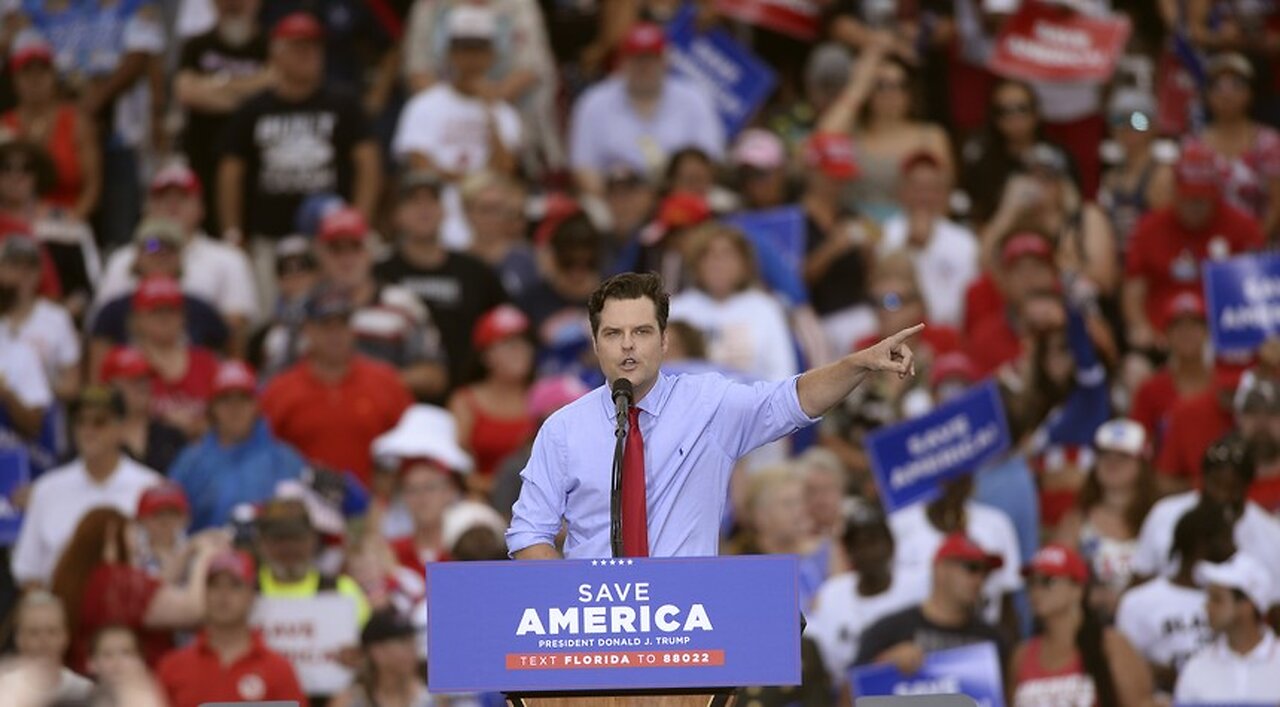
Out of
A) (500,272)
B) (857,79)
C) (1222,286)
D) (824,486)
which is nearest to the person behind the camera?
(824,486)

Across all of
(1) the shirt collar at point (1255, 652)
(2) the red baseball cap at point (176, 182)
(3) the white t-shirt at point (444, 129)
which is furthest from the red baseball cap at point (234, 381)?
(1) the shirt collar at point (1255, 652)

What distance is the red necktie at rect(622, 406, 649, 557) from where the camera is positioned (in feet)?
23.0

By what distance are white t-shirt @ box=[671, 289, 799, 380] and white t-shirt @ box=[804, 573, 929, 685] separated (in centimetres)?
157

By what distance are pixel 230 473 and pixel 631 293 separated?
570 cm

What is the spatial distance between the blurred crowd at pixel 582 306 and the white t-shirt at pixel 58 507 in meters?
0.02

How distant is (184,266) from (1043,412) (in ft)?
13.8

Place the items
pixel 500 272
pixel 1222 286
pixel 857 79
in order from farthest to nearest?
pixel 857 79
pixel 500 272
pixel 1222 286

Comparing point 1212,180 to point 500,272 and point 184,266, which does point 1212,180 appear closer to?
point 500,272

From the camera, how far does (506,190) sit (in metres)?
14.5

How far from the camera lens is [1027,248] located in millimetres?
13820

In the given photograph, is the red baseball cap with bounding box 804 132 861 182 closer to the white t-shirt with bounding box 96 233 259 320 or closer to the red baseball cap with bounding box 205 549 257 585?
the white t-shirt with bounding box 96 233 259 320

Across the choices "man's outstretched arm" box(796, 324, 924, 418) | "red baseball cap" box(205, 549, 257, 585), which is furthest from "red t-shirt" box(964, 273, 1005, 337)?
"man's outstretched arm" box(796, 324, 924, 418)

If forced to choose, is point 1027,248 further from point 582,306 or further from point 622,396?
point 622,396

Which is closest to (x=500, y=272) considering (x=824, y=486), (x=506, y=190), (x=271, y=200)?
(x=506, y=190)
